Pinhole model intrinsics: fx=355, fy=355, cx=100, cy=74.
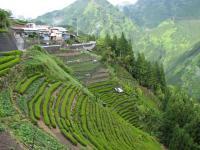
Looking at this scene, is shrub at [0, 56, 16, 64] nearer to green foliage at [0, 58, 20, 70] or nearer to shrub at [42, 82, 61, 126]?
green foliage at [0, 58, 20, 70]

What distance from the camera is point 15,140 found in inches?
985

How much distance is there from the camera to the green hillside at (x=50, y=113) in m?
29.4

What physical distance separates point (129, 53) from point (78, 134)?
6936 cm

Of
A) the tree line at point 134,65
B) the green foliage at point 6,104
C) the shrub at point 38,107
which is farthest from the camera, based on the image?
the tree line at point 134,65

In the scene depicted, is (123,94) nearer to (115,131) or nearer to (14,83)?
(115,131)

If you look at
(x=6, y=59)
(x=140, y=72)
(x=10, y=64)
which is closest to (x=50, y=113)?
(x=10, y=64)

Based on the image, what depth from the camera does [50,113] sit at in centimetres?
3525

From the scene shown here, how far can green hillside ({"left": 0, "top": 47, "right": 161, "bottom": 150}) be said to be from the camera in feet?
96.4

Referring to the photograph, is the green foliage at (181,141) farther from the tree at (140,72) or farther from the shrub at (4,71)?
the tree at (140,72)

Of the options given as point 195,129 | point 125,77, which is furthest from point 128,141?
point 125,77

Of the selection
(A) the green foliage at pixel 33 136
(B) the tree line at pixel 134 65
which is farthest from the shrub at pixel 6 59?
(B) the tree line at pixel 134 65

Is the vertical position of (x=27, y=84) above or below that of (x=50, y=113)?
above

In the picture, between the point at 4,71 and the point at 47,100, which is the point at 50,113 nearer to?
the point at 47,100

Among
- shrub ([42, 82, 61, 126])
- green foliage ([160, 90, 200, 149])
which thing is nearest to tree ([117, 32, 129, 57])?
green foliage ([160, 90, 200, 149])
